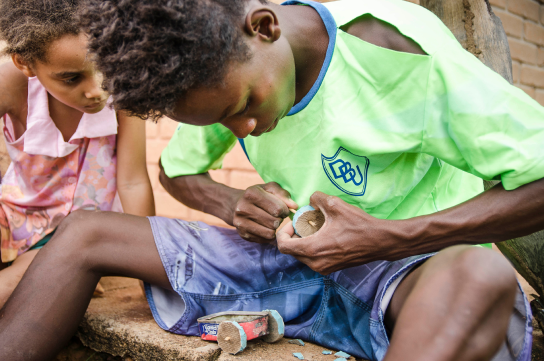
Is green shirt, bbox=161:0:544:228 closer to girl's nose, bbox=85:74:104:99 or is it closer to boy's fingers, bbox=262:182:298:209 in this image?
boy's fingers, bbox=262:182:298:209

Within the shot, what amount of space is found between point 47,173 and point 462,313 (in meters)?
1.56

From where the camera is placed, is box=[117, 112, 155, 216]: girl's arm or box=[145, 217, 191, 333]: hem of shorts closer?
box=[145, 217, 191, 333]: hem of shorts

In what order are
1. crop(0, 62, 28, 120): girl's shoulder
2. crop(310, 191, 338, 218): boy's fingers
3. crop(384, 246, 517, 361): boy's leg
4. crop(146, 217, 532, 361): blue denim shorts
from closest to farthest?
crop(384, 246, 517, 361): boy's leg
crop(310, 191, 338, 218): boy's fingers
crop(146, 217, 532, 361): blue denim shorts
crop(0, 62, 28, 120): girl's shoulder

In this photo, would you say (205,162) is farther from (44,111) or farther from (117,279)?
Result: (117,279)

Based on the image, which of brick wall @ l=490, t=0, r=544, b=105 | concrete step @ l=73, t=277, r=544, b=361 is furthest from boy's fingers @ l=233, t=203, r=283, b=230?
brick wall @ l=490, t=0, r=544, b=105

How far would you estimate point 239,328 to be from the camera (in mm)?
1094

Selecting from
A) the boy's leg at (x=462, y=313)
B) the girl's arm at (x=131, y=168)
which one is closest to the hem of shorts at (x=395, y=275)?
the boy's leg at (x=462, y=313)

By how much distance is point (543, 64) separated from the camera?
2.57m

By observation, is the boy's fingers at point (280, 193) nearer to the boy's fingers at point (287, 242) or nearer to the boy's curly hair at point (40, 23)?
the boy's fingers at point (287, 242)

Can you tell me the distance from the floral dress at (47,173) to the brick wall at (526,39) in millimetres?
2031

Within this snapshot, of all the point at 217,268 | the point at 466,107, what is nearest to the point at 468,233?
the point at 466,107

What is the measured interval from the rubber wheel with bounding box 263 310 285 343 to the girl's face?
2.97 feet

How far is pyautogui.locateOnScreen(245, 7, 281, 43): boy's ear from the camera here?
928 mm

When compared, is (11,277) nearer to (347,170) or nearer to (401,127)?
(347,170)
